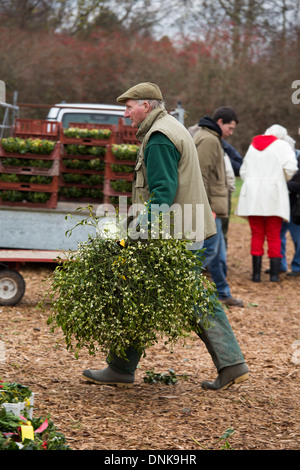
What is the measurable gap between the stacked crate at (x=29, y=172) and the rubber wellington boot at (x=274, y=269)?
10.1ft

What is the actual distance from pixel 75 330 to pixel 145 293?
0.43 metres

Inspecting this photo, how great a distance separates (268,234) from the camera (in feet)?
28.5

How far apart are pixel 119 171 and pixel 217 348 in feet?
11.1

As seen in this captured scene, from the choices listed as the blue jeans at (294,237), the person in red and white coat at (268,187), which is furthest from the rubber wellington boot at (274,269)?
the blue jeans at (294,237)

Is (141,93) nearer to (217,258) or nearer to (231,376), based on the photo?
(231,376)

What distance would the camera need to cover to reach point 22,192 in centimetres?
726

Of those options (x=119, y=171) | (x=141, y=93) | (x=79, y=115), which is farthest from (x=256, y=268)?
(x=141, y=93)

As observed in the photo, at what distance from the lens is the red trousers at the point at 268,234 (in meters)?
8.63

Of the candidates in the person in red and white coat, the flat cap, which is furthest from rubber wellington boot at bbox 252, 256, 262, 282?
the flat cap

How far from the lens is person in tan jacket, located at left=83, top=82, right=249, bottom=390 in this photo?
13.0ft
